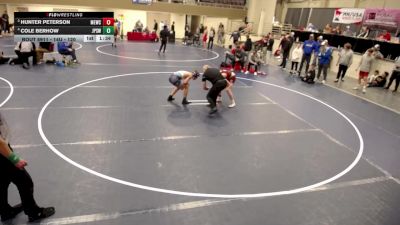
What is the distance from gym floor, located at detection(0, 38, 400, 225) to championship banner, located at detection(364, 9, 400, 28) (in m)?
10.9

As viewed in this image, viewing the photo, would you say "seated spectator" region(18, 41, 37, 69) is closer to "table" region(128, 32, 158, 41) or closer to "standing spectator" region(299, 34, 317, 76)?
"standing spectator" region(299, 34, 317, 76)

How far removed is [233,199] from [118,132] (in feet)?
11.4

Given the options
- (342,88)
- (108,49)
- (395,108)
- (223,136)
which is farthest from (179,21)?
(223,136)

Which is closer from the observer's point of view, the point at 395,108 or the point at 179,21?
the point at 395,108

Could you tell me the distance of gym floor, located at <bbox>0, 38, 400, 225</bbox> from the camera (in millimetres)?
4812

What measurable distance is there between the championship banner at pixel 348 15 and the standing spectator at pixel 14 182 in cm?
2266

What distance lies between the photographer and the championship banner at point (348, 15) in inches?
829

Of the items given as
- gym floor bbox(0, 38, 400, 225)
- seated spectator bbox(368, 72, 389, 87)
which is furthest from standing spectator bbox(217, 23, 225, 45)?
gym floor bbox(0, 38, 400, 225)

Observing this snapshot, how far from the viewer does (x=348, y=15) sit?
875 inches

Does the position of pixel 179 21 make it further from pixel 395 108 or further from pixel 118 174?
pixel 118 174

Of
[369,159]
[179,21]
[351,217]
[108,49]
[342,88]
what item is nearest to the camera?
[351,217]

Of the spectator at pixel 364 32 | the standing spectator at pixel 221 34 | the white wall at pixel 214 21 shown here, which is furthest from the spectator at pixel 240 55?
the white wall at pixel 214 21

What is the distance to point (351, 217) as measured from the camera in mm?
4844
